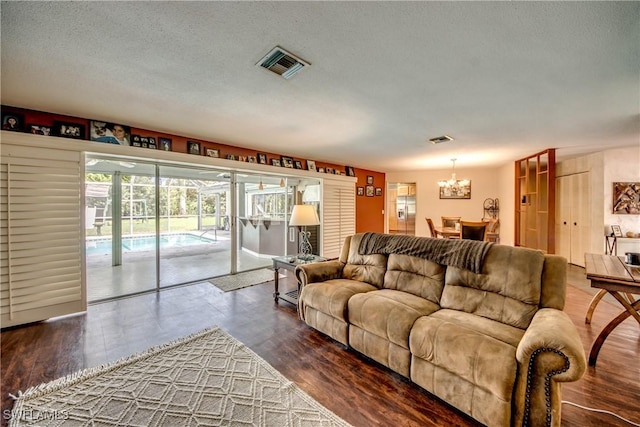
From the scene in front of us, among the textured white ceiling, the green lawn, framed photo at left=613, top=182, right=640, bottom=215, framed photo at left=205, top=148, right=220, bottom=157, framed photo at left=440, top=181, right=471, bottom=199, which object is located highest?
the textured white ceiling

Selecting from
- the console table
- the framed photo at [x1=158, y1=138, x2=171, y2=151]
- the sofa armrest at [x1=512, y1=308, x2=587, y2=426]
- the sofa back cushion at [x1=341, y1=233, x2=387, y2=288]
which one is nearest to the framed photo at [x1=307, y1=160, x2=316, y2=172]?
the framed photo at [x1=158, y1=138, x2=171, y2=151]

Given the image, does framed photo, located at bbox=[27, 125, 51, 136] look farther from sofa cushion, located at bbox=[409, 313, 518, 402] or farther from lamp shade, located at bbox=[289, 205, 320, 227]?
sofa cushion, located at bbox=[409, 313, 518, 402]

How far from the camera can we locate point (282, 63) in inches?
76.5

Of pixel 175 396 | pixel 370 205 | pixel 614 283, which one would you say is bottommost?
pixel 175 396

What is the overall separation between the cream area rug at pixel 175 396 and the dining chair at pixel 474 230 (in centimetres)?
449

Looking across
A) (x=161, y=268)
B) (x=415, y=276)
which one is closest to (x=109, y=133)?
(x=161, y=268)

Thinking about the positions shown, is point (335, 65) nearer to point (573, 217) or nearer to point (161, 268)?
point (161, 268)

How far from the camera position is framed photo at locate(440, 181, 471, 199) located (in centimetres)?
731

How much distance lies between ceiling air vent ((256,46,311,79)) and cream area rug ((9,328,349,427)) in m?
2.37

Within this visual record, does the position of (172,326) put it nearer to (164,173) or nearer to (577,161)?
(164,173)

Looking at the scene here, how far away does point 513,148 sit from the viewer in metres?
4.64

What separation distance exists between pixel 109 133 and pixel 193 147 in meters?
1.05

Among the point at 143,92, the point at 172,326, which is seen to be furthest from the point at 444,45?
the point at 172,326

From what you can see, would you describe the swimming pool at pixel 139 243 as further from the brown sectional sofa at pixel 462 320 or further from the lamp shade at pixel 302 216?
the brown sectional sofa at pixel 462 320
